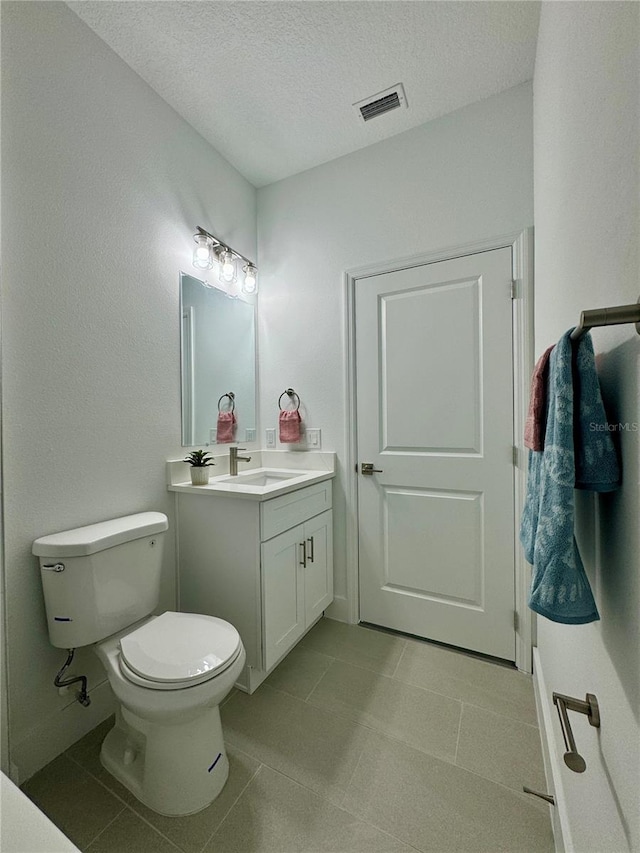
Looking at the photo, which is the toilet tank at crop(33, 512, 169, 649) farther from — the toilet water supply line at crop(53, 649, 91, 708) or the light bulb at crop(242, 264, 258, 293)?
the light bulb at crop(242, 264, 258, 293)

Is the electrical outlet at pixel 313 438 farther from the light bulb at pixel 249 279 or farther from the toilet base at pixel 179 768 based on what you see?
the toilet base at pixel 179 768

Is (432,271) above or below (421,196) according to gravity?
below

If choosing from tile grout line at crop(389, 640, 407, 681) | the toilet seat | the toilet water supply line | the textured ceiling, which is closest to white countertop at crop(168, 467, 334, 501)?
the toilet seat

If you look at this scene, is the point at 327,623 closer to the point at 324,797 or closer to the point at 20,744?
the point at 324,797

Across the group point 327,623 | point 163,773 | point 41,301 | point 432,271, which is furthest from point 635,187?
point 327,623

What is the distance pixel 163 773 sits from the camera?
110 cm

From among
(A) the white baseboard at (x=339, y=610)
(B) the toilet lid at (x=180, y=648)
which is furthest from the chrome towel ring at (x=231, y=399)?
A: (A) the white baseboard at (x=339, y=610)

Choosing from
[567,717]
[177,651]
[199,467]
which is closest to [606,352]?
[567,717]

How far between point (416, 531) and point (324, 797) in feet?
3.66

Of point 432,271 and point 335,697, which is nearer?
point 335,697

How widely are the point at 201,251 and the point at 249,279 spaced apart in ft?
1.28

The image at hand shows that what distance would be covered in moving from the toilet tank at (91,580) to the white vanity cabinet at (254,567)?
316 mm

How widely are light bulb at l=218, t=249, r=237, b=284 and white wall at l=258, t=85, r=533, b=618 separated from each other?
30cm

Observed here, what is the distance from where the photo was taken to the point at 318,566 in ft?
6.32
